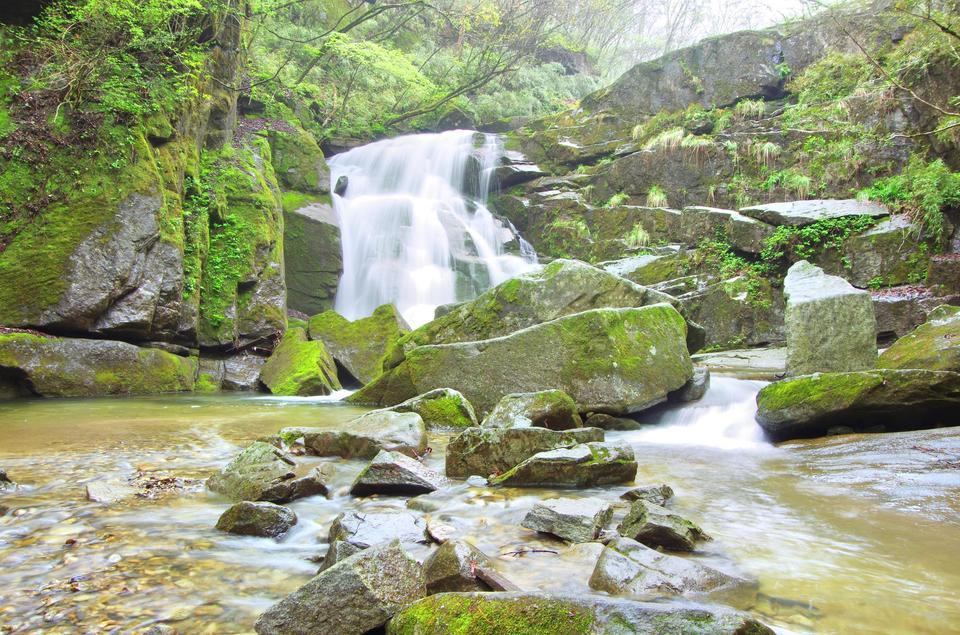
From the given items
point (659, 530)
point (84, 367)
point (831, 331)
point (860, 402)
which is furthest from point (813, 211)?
point (84, 367)

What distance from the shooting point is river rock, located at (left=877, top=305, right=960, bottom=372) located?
216 inches

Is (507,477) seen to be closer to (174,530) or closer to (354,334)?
(174,530)

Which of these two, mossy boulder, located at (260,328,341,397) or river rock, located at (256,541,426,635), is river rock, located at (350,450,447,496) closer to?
river rock, located at (256,541,426,635)

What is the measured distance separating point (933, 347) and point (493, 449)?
4.66 meters

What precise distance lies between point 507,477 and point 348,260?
13.2m

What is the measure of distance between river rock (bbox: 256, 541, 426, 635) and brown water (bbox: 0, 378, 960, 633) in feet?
0.70

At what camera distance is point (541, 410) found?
Answer: 541 cm

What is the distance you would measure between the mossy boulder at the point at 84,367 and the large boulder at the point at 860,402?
8889 mm

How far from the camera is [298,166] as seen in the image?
17312 mm

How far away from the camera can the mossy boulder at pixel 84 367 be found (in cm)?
810

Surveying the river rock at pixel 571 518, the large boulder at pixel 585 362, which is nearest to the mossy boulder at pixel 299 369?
the large boulder at pixel 585 362

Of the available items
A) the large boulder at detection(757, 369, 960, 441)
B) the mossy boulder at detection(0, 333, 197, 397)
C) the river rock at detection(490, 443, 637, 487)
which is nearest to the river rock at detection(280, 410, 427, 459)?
the river rock at detection(490, 443, 637, 487)

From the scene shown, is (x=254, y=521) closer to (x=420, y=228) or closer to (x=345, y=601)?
(x=345, y=601)

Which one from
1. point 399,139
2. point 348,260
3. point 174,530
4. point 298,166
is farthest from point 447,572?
point 399,139
